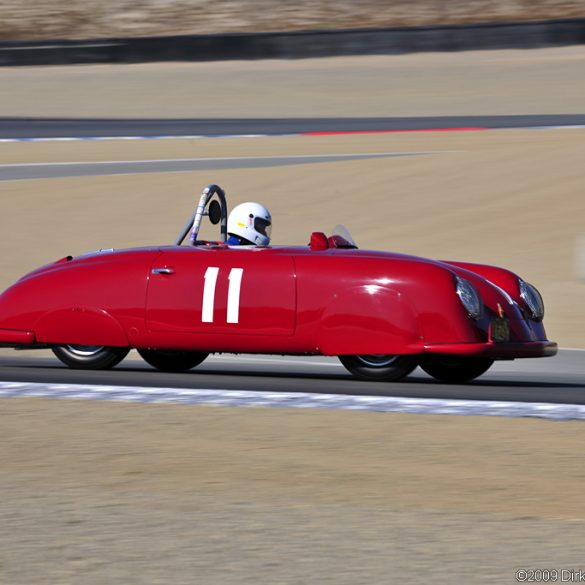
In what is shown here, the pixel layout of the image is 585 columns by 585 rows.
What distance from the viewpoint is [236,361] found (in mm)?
10219

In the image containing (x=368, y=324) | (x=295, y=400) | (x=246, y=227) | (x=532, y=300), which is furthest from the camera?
(x=246, y=227)

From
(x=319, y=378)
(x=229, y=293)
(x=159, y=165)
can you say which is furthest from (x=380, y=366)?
(x=159, y=165)

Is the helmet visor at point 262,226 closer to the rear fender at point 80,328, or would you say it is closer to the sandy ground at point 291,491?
the rear fender at point 80,328

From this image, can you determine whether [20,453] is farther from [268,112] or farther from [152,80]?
[152,80]

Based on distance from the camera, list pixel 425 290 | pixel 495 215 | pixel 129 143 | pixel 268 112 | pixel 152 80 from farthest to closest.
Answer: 1. pixel 152 80
2. pixel 268 112
3. pixel 129 143
4. pixel 495 215
5. pixel 425 290

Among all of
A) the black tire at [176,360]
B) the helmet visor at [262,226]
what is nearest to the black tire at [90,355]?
the black tire at [176,360]

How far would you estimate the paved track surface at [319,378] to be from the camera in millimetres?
8141

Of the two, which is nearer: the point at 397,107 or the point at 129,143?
the point at 129,143

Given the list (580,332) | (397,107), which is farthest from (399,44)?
(580,332)

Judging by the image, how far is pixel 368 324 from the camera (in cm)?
819

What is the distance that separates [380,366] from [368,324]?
1.45ft

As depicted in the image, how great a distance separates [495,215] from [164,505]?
12.0 meters

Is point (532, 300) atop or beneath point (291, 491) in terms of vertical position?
atop

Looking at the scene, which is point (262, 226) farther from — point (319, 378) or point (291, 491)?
point (291, 491)
